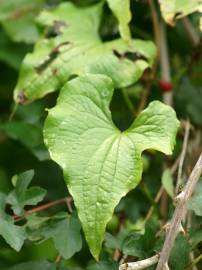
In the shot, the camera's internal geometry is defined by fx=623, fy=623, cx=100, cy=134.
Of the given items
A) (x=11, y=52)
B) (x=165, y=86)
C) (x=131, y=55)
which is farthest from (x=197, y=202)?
(x=11, y=52)

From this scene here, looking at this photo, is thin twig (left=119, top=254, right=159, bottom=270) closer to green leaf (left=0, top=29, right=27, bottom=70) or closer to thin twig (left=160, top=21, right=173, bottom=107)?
thin twig (left=160, top=21, right=173, bottom=107)

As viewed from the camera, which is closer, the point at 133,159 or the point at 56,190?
the point at 133,159

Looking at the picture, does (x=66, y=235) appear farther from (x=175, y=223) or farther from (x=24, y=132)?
(x=24, y=132)

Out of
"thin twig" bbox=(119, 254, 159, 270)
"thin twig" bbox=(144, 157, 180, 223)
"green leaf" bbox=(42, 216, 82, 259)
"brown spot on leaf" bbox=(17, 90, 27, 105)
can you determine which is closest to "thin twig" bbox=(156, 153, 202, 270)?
"thin twig" bbox=(119, 254, 159, 270)

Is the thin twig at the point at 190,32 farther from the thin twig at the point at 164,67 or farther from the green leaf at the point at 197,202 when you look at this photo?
the green leaf at the point at 197,202

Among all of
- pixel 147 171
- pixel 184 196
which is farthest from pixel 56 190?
pixel 184 196

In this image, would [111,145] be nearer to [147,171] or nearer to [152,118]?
[152,118]
